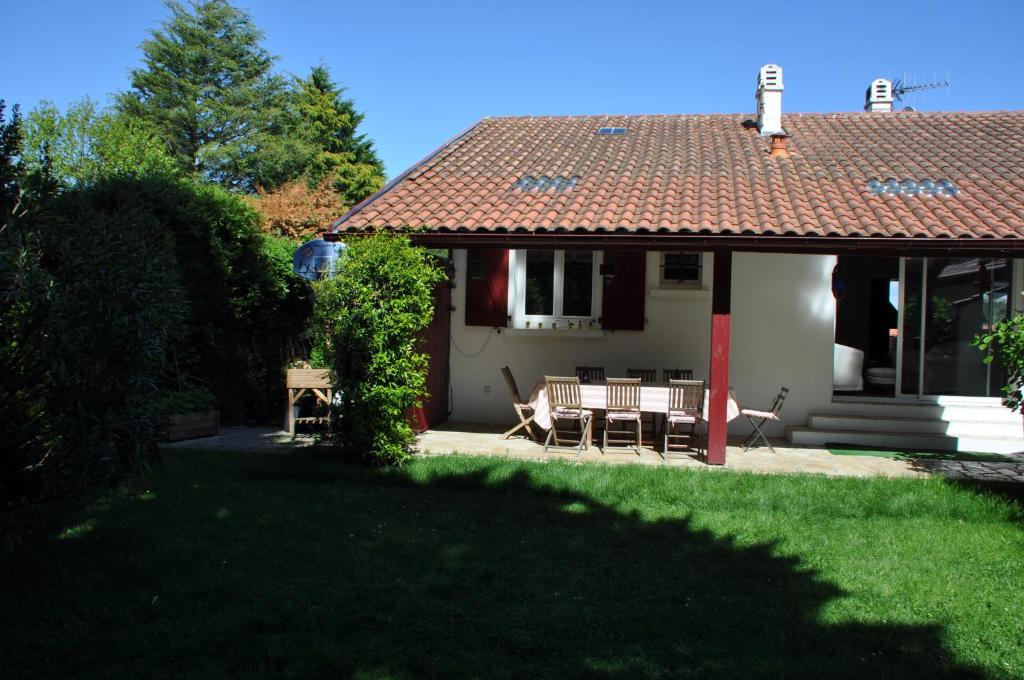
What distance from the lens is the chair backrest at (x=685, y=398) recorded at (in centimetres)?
875

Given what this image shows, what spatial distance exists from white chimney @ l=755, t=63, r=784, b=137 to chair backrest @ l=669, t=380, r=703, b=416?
6169 mm

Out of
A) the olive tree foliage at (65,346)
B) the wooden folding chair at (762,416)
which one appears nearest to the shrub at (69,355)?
the olive tree foliage at (65,346)

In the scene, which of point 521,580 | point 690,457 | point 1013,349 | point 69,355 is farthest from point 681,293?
point 69,355

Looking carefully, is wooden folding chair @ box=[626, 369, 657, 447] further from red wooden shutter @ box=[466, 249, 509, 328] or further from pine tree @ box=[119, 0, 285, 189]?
pine tree @ box=[119, 0, 285, 189]

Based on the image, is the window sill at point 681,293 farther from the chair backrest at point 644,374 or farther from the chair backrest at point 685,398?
the chair backrest at point 685,398

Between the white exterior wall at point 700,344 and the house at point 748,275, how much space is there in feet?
0.08

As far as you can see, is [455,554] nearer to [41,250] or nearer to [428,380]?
[41,250]

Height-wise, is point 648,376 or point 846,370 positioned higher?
point 846,370

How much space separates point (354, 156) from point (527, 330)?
29188 mm

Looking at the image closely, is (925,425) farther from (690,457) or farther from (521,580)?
(521,580)

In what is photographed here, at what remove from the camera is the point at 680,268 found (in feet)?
36.4

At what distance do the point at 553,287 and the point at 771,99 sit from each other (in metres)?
5.41

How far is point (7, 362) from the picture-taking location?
13.2 ft

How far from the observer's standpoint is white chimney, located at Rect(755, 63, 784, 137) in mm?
12836
